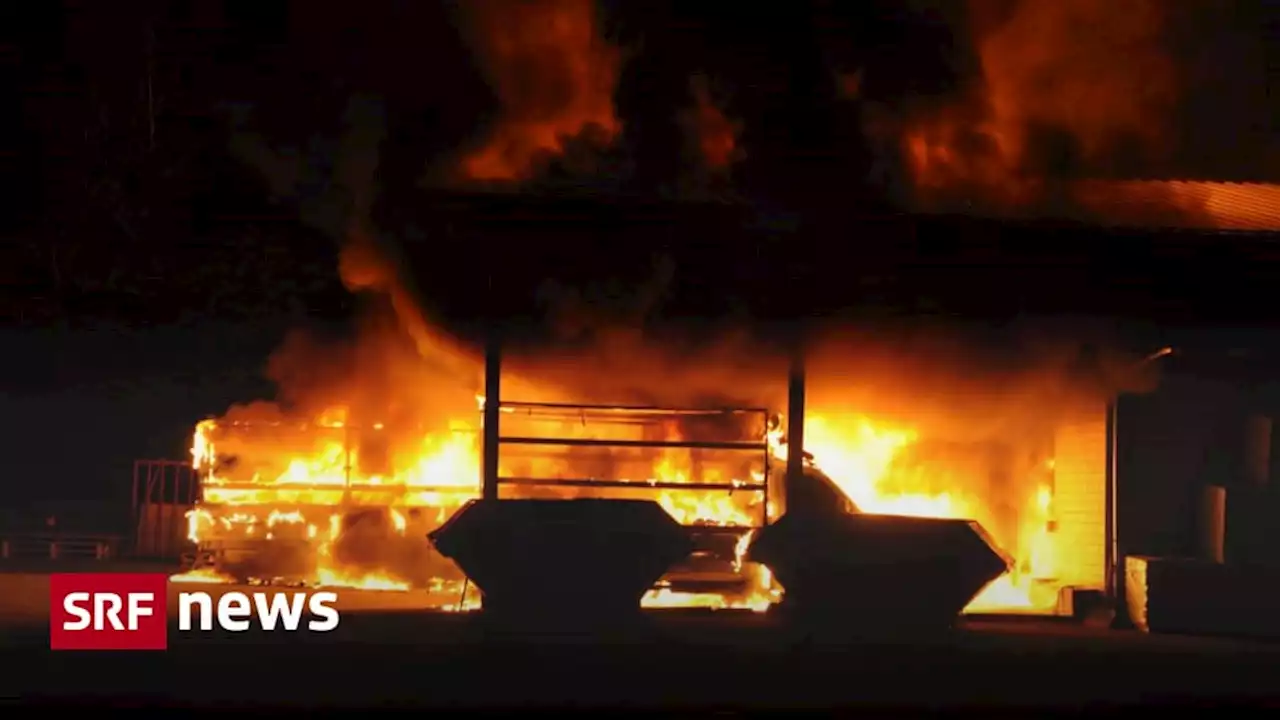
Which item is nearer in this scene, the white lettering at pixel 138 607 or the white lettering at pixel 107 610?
the white lettering at pixel 107 610

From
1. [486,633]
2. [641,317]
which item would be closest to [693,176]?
[641,317]

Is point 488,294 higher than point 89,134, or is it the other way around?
point 89,134

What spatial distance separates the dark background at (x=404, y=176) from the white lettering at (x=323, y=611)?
323 cm

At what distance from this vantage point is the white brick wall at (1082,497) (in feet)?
63.1

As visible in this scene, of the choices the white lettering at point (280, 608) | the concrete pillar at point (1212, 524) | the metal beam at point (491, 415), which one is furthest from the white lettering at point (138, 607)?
the concrete pillar at point (1212, 524)

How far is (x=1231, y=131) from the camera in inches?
912

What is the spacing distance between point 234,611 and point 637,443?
480 cm

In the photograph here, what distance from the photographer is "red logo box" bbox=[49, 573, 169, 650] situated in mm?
14047

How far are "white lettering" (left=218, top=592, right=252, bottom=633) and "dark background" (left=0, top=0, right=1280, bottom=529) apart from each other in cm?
344

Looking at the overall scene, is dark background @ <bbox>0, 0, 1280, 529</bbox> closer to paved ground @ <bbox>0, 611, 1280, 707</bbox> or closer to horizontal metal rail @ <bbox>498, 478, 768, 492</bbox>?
horizontal metal rail @ <bbox>498, 478, 768, 492</bbox>

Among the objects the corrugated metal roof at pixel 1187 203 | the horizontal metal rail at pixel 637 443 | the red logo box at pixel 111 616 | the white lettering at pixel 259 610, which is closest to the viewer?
the red logo box at pixel 111 616

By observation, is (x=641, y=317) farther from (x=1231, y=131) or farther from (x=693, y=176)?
(x=1231, y=131)

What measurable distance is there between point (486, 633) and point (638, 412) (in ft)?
13.5

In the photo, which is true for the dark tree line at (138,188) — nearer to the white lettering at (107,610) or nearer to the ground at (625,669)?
the ground at (625,669)
